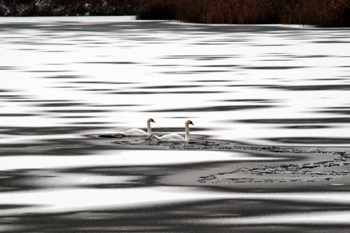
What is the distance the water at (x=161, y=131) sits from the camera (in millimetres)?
6398

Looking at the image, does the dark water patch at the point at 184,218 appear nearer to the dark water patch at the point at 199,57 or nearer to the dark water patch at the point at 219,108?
the dark water patch at the point at 219,108

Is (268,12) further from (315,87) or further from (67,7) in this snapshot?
(315,87)

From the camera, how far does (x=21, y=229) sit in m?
5.97

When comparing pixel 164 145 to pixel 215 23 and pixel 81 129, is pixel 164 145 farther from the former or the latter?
pixel 215 23

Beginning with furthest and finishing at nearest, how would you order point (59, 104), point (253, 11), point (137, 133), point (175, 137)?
point (253, 11), point (59, 104), point (137, 133), point (175, 137)

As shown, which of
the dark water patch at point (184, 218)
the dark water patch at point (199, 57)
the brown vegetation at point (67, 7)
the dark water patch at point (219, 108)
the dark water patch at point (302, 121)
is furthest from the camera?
the brown vegetation at point (67, 7)

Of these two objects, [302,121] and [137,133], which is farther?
[302,121]

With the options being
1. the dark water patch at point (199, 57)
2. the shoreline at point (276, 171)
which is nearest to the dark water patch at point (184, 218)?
the shoreline at point (276, 171)

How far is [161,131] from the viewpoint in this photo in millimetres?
10578

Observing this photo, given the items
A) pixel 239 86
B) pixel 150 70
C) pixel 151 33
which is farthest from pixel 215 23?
pixel 239 86

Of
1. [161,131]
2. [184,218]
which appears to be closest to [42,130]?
[161,131]

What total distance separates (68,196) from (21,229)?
103cm

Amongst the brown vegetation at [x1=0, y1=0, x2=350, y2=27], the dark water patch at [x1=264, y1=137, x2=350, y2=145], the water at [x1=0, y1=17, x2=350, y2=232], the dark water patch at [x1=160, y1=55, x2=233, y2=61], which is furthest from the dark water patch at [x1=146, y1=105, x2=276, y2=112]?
the brown vegetation at [x1=0, y1=0, x2=350, y2=27]

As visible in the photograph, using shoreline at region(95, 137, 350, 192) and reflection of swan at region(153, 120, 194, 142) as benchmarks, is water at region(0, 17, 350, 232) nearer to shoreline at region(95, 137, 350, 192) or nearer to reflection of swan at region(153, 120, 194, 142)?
shoreline at region(95, 137, 350, 192)
